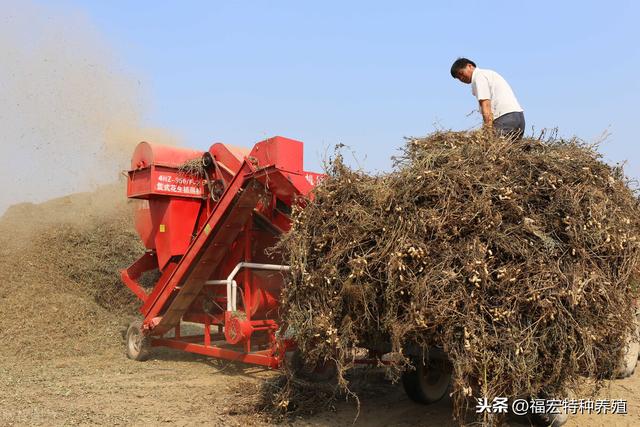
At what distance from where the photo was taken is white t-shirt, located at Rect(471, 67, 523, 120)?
4766 mm

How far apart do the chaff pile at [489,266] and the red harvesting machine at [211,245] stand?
67.4 inches

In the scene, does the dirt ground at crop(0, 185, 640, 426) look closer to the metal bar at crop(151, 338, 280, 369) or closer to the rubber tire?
the metal bar at crop(151, 338, 280, 369)

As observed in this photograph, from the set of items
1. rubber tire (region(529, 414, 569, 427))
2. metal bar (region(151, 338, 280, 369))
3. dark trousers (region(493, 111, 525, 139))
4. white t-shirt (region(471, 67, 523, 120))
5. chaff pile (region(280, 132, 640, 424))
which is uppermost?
white t-shirt (region(471, 67, 523, 120))

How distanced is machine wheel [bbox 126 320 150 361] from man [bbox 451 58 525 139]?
494 centimetres

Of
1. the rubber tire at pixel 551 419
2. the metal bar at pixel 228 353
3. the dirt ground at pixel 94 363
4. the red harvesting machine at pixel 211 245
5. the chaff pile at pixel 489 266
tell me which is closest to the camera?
the chaff pile at pixel 489 266

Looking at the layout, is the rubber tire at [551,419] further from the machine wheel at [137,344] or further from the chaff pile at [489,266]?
the machine wheel at [137,344]

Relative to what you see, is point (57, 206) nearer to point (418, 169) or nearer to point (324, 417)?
point (324, 417)

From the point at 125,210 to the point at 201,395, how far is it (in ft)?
19.8

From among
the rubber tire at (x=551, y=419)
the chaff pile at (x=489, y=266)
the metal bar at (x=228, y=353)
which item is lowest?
the rubber tire at (x=551, y=419)

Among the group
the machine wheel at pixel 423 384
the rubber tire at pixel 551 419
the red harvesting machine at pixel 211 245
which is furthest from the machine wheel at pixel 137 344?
the rubber tire at pixel 551 419

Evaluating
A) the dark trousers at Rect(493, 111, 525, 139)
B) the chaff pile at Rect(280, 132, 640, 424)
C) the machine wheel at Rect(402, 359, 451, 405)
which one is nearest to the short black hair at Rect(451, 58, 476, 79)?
the dark trousers at Rect(493, 111, 525, 139)

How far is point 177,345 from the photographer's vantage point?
7.20 metres

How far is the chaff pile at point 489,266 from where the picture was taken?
3318 mm

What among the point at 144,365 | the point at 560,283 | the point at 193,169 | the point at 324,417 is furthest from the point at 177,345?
the point at 560,283
